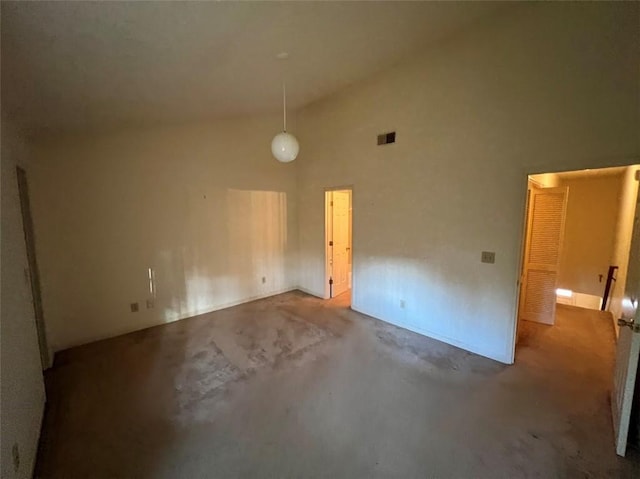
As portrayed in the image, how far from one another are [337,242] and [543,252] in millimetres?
3218

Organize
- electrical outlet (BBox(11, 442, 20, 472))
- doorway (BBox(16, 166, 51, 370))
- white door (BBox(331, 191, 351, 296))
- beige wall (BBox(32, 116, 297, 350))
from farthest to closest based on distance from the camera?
1. white door (BBox(331, 191, 351, 296))
2. beige wall (BBox(32, 116, 297, 350))
3. doorway (BBox(16, 166, 51, 370))
4. electrical outlet (BBox(11, 442, 20, 472))

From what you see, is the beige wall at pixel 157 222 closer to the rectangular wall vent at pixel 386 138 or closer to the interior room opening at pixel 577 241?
the rectangular wall vent at pixel 386 138

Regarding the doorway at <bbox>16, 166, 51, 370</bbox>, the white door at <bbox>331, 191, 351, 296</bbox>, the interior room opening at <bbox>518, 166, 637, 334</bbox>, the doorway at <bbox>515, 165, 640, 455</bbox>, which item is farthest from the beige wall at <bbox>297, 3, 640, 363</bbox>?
the doorway at <bbox>16, 166, 51, 370</bbox>

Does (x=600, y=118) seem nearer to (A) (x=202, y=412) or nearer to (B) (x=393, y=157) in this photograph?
(B) (x=393, y=157)

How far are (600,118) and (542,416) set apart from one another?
2546 mm

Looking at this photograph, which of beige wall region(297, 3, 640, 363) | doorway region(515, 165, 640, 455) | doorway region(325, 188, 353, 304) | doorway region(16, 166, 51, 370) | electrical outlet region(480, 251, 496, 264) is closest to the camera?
doorway region(515, 165, 640, 455)

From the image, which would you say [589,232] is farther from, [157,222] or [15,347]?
[15,347]

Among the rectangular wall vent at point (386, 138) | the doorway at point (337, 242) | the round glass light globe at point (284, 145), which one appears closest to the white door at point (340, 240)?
the doorway at point (337, 242)

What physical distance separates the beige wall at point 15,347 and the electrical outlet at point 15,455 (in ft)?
0.06

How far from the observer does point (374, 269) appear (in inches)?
168

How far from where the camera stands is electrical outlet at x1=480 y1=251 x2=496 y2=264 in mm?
3039

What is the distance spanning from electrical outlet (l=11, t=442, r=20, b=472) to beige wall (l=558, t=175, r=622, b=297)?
7057 mm

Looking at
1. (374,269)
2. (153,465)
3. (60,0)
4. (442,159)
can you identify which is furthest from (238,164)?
(153,465)

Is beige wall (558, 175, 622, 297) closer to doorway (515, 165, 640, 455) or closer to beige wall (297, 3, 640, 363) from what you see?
doorway (515, 165, 640, 455)
